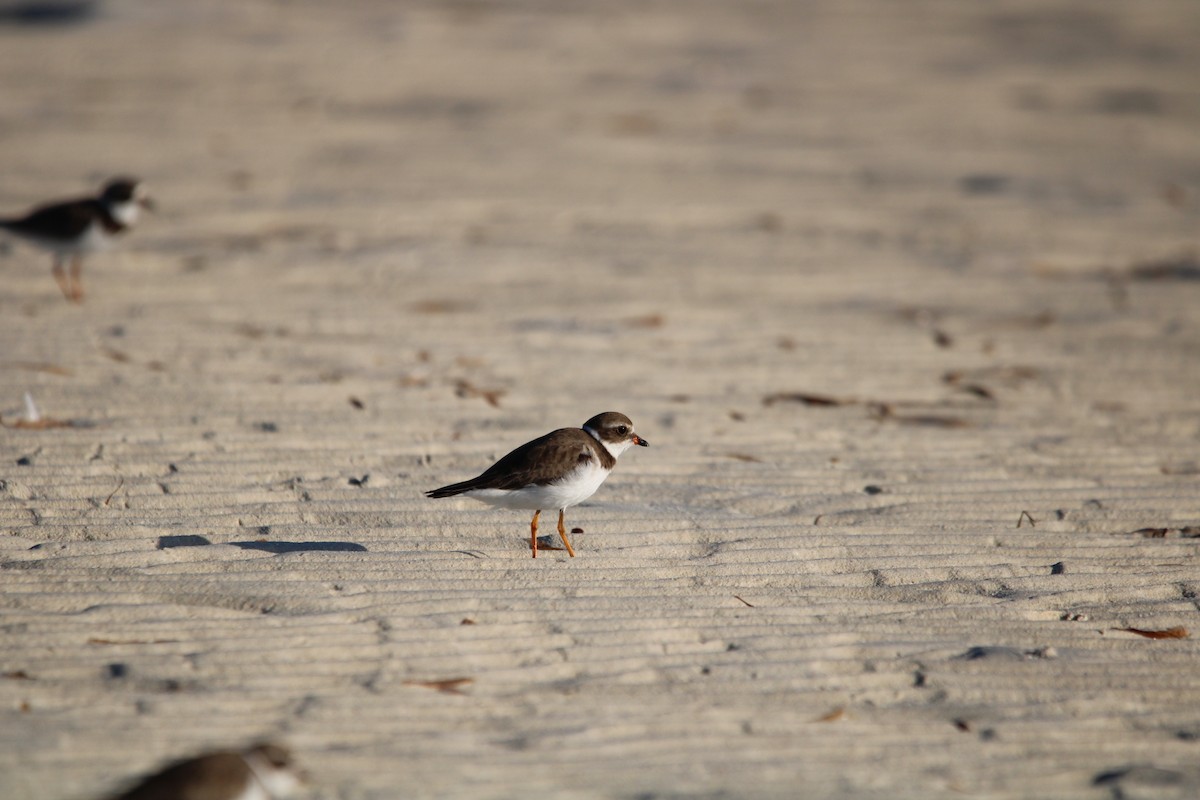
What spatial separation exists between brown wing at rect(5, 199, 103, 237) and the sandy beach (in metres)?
0.46

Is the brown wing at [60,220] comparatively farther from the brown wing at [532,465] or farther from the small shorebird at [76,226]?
the brown wing at [532,465]

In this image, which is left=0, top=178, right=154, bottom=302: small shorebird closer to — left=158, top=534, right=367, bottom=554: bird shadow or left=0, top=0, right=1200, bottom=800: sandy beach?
left=0, top=0, right=1200, bottom=800: sandy beach

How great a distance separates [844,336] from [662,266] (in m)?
1.88

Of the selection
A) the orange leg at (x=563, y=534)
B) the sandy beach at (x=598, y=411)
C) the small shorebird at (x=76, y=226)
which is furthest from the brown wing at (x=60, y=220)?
the orange leg at (x=563, y=534)

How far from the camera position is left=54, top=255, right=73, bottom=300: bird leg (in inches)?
338

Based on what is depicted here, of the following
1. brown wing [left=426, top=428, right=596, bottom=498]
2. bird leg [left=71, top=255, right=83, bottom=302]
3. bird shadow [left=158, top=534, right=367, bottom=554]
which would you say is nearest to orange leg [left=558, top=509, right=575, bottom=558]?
brown wing [left=426, top=428, right=596, bottom=498]

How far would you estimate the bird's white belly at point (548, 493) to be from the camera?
511 centimetres

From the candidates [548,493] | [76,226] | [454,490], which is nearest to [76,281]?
[76,226]

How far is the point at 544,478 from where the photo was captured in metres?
5.09

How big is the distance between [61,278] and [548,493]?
17.6 feet

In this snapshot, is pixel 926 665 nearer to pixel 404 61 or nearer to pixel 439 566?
pixel 439 566

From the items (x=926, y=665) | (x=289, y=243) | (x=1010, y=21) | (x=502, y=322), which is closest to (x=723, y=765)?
(x=926, y=665)

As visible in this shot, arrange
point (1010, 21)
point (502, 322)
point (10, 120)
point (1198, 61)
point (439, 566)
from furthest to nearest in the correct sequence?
point (1010, 21) → point (1198, 61) → point (10, 120) → point (502, 322) → point (439, 566)

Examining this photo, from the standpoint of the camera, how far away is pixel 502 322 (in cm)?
859
